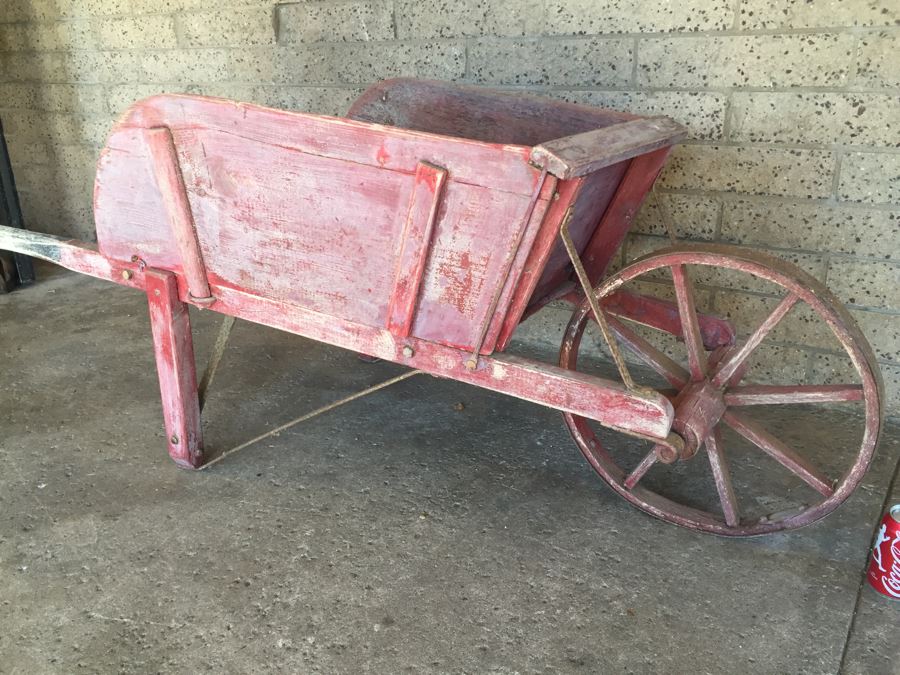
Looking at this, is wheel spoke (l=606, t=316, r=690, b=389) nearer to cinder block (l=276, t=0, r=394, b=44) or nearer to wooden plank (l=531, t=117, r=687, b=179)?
wooden plank (l=531, t=117, r=687, b=179)

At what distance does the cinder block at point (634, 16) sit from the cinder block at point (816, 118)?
316 mm

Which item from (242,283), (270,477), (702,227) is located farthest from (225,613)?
(702,227)

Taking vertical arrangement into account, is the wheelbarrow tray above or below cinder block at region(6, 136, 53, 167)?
above

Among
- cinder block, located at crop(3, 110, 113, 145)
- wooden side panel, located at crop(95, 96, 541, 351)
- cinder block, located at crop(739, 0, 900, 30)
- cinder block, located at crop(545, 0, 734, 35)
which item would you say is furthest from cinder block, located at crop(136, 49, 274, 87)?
cinder block, located at crop(739, 0, 900, 30)

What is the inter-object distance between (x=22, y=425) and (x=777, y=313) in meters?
2.85

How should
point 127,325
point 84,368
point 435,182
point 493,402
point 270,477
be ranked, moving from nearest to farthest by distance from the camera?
1. point 435,182
2. point 270,477
3. point 493,402
4. point 84,368
5. point 127,325

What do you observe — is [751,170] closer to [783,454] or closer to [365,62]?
[783,454]

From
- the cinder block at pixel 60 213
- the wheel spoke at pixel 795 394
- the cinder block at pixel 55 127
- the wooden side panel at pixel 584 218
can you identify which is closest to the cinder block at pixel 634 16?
the wooden side panel at pixel 584 218

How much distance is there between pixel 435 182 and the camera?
6.08ft

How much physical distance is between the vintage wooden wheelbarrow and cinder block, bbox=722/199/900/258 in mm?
693

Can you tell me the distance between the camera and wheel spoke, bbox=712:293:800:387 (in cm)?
209

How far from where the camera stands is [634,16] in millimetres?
2953

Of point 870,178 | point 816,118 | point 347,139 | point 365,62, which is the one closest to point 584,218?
point 347,139

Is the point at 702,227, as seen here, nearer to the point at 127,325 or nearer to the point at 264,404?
the point at 264,404
